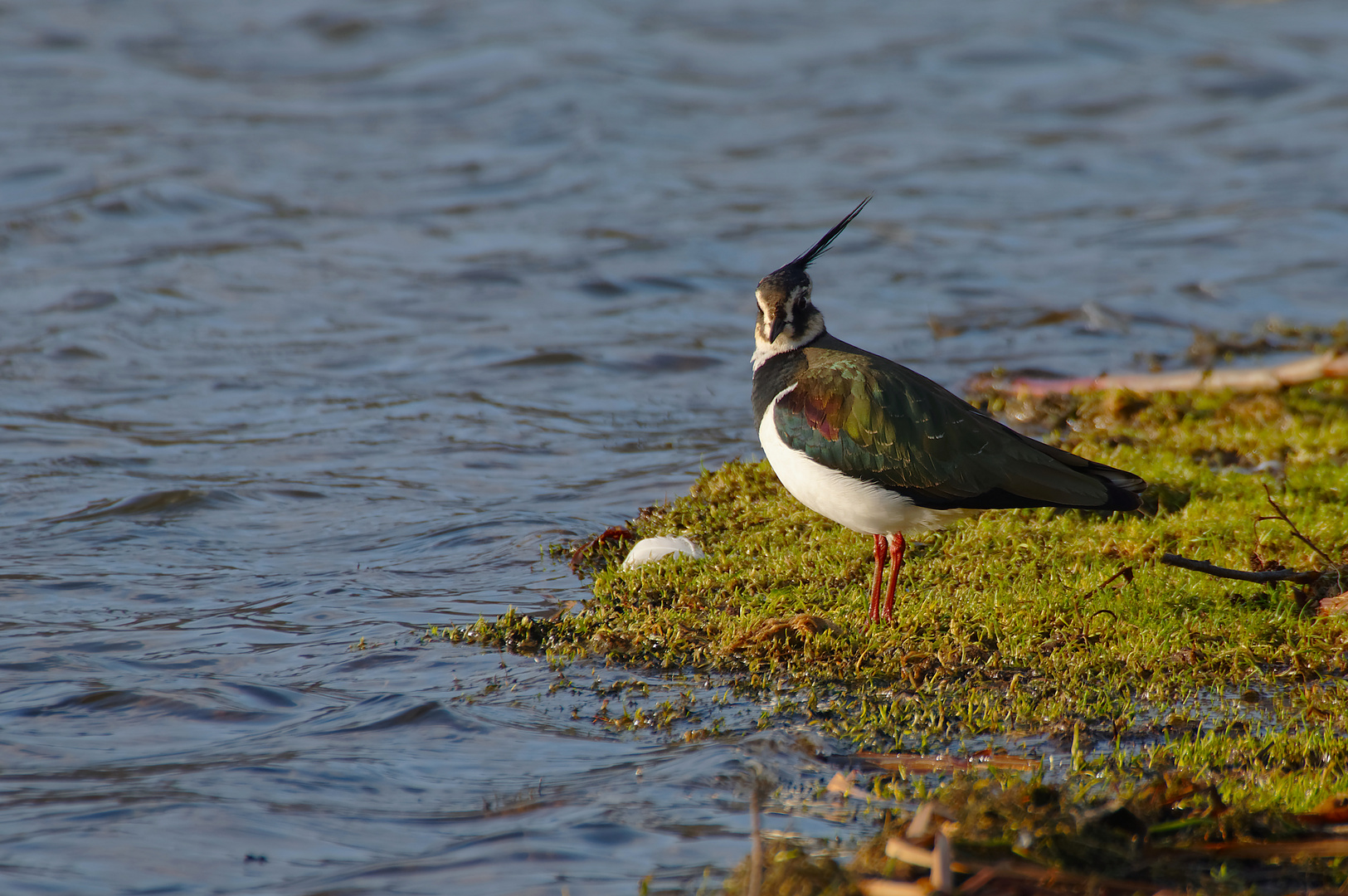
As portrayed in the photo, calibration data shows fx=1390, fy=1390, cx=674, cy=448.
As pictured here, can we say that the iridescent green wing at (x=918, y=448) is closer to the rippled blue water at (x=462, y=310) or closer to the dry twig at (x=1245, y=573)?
the dry twig at (x=1245, y=573)

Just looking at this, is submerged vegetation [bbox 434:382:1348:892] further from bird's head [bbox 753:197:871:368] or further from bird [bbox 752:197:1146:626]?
bird's head [bbox 753:197:871:368]

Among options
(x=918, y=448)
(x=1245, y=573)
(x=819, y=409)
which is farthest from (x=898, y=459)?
(x=1245, y=573)

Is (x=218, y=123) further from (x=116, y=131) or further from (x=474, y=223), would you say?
(x=474, y=223)

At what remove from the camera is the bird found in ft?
20.1

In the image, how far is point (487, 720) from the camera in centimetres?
569

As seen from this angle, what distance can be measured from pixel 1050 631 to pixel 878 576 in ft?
2.64

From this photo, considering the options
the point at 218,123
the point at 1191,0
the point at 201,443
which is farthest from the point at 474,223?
the point at 1191,0

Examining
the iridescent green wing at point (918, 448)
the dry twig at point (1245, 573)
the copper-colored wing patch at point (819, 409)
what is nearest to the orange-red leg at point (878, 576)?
the iridescent green wing at point (918, 448)

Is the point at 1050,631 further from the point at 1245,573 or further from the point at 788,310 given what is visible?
the point at 788,310

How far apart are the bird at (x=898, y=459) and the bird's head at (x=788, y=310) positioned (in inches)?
9.8

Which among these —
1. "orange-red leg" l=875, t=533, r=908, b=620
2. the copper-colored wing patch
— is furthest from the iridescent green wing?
"orange-red leg" l=875, t=533, r=908, b=620

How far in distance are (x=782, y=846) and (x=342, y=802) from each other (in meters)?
1.65

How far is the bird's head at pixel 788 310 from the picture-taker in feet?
21.8

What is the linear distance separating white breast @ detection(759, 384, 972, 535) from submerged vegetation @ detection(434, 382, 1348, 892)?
426 mm
